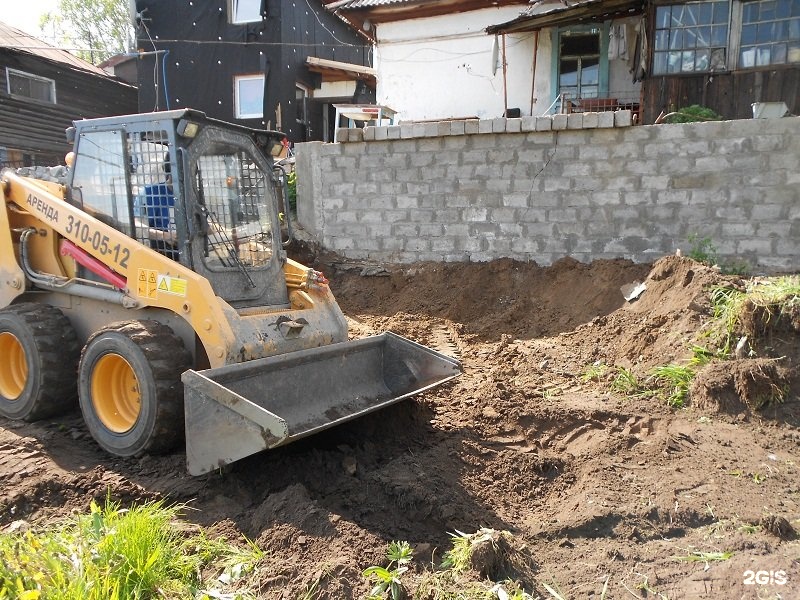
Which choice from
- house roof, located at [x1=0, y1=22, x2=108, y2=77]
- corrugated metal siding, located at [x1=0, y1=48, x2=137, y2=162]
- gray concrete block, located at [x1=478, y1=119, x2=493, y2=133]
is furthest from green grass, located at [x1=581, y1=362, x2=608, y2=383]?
house roof, located at [x1=0, y1=22, x2=108, y2=77]

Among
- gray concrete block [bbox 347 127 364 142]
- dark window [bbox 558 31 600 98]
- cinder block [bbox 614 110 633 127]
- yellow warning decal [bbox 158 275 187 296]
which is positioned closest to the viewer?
yellow warning decal [bbox 158 275 187 296]

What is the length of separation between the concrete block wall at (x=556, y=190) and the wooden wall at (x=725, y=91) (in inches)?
116

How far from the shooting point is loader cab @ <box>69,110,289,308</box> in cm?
443

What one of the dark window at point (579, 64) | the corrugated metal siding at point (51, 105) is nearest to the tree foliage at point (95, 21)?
the corrugated metal siding at point (51, 105)

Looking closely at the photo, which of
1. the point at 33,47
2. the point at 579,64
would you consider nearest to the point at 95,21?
the point at 33,47

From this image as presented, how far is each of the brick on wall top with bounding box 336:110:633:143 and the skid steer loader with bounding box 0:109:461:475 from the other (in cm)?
358

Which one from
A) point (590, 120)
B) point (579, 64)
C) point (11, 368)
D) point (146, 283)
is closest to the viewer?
point (146, 283)

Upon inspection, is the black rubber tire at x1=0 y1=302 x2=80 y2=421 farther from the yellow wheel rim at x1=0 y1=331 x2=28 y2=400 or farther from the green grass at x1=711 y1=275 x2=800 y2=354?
the green grass at x1=711 y1=275 x2=800 y2=354

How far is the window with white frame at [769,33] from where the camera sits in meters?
9.01

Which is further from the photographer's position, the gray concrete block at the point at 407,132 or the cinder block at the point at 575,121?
the gray concrete block at the point at 407,132

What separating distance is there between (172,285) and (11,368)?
201cm

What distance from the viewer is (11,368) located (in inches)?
202

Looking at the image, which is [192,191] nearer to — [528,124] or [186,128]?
[186,128]

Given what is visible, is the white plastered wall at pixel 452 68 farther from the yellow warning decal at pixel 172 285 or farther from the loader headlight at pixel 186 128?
the yellow warning decal at pixel 172 285
